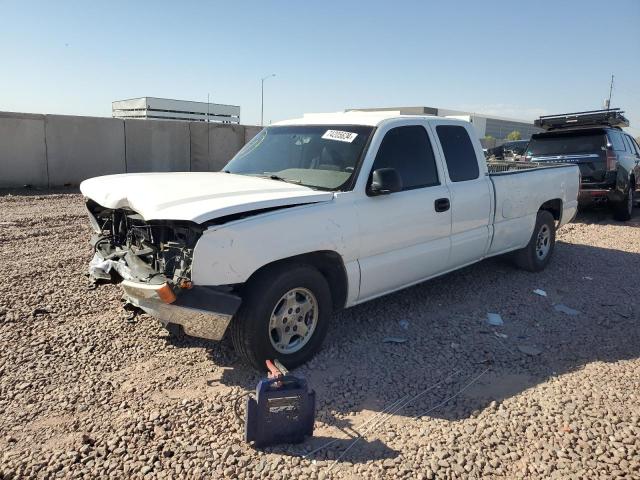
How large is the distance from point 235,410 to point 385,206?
2.02 m

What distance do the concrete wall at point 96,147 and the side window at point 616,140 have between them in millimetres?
11754

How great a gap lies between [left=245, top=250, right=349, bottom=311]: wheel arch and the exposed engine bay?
0.67 metres

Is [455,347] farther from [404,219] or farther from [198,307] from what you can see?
[198,307]

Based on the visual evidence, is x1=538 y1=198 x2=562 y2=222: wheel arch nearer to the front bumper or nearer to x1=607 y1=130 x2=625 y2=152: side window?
x1=607 y1=130 x2=625 y2=152: side window

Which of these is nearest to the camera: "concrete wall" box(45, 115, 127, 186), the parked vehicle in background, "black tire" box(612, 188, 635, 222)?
"black tire" box(612, 188, 635, 222)

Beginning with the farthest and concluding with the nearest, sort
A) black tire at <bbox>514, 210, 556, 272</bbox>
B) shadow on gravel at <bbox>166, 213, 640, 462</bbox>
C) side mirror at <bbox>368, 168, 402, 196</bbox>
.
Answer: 1. black tire at <bbox>514, 210, 556, 272</bbox>
2. side mirror at <bbox>368, 168, 402, 196</bbox>
3. shadow on gravel at <bbox>166, 213, 640, 462</bbox>

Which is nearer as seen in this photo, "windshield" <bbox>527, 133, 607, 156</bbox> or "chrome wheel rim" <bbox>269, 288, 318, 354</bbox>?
"chrome wheel rim" <bbox>269, 288, 318, 354</bbox>

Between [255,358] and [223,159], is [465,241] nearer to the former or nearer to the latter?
[255,358]

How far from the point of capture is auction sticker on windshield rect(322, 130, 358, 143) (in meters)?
4.52

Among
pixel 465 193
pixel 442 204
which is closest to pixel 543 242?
pixel 465 193

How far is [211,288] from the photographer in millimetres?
3363

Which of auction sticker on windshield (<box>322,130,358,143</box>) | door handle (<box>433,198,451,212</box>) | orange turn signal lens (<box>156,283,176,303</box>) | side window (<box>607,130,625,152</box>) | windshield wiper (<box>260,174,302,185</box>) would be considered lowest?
orange turn signal lens (<box>156,283,176,303</box>)

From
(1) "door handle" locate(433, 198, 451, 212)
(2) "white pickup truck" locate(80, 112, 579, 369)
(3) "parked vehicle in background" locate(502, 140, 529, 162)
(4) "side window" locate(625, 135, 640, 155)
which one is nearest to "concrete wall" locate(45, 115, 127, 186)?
(2) "white pickup truck" locate(80, 112, 579, 369)

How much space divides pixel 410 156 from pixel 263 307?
212 cm
